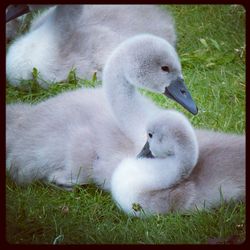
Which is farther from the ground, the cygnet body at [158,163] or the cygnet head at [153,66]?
the cygnet head at [153,66]

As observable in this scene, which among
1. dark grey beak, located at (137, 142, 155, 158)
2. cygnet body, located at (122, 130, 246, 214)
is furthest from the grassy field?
dark grey beak, located at (137, 142, 155, 158)

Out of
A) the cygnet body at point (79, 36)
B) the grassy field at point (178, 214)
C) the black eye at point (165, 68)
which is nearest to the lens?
the grassy field at point (178, 214)

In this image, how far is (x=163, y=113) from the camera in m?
2.07

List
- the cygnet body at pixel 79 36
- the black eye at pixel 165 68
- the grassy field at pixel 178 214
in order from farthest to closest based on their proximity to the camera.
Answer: the cygnet body at pixel 79 36 → the black eye at pixel 165 68 → the grassy field at pixel 178 214

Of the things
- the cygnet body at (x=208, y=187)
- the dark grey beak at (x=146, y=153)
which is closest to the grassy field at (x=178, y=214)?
the cygnet body at (x=208, y=187)

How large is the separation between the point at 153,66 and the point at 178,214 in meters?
0.39

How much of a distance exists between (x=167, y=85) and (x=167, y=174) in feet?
0.79

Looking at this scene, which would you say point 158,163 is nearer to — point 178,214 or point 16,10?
point 178,214

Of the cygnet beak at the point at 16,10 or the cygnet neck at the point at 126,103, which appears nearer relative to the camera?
the cygnet beak at the point at 16,10

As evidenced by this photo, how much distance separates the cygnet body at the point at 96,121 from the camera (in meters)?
2.11

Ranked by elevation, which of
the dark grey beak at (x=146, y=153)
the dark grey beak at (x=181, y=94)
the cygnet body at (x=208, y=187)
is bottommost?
the cygnet body at (x=208, y=187)

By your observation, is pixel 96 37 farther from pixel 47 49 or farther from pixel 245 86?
pixel 245 86

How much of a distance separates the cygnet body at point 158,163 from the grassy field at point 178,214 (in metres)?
0.05

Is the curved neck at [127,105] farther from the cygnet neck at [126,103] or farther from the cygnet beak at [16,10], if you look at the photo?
the cygnet beak at [16,10]
